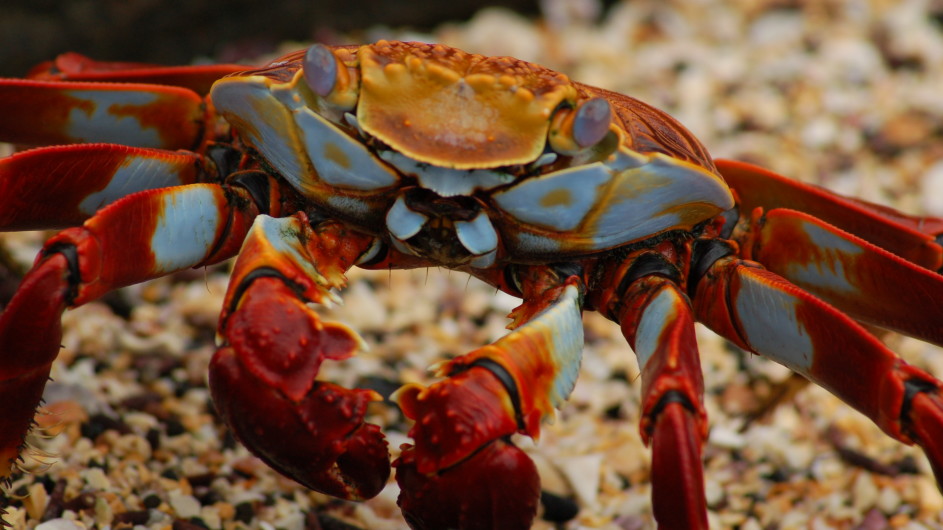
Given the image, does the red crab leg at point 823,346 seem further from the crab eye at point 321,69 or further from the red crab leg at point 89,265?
the red crab leg at point 89,265

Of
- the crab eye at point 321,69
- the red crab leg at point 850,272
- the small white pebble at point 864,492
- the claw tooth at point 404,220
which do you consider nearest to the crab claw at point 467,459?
the claw tooth at point 404,220

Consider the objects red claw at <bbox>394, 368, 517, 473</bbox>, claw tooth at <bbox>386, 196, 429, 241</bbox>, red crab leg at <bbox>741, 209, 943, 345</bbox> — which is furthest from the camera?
red crab leg at <bbox>741, 209, 943, 345</bbox>

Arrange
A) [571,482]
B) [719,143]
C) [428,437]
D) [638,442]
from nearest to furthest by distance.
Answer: [428,437]
[571,482]
[638,442]
[719,143]

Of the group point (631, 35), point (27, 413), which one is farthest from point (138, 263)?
Result: point (631, 35)

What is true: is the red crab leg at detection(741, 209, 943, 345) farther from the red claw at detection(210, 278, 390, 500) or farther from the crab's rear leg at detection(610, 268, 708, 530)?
the red claw at detection(210, 278, 390, 500)

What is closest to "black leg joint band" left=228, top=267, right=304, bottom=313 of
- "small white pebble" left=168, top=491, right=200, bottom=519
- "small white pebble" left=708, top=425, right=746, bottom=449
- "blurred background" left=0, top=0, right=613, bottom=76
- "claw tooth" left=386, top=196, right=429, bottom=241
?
"claw tooth" left=386, top=196, right=429, bottom=241

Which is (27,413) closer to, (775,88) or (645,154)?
(645,154)
